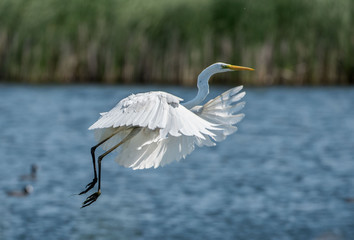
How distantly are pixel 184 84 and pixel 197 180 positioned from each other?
11.8 metres

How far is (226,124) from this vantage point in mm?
6770

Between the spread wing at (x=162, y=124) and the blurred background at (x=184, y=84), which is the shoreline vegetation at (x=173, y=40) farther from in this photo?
the spread wing at (x=162, y=124)

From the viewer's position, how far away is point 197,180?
18766 millimetres

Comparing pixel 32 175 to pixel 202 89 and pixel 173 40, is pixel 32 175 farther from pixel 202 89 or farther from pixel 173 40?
pixel 173 40

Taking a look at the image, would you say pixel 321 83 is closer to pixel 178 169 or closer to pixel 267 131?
pixel 267 131

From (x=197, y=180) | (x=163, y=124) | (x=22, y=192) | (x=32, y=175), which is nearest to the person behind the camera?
(x=163, y=124)

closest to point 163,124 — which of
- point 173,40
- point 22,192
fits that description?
point 22,192

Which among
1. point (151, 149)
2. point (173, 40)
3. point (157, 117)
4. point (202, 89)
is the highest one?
point (202, 89)

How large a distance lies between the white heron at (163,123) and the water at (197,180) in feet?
22.1

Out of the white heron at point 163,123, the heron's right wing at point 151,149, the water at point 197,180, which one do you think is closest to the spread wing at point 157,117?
the white heron at point 163,123

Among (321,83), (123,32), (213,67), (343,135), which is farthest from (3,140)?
(213,67)

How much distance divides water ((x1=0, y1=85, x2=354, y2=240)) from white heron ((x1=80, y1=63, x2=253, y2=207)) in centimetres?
674

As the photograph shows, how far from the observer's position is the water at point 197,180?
14570 millimetres

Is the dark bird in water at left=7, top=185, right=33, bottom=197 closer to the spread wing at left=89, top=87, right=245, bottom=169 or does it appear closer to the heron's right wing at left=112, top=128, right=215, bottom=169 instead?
the spread wing at left=89, top=87, right=245, bottom=169
